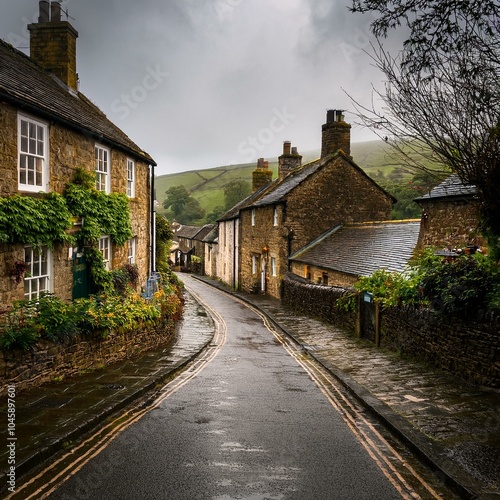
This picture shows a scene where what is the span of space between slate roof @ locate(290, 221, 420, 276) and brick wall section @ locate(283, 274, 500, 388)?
433 centimetres

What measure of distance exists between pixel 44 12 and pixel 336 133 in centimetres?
1893

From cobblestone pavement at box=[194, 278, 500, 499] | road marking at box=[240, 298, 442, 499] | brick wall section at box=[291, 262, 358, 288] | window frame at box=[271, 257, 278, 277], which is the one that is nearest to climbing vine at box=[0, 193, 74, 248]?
road marking at box=[240, 298, 442, 499]

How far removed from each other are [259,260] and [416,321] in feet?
76.4

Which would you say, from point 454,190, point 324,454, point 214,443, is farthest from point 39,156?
point 454,190

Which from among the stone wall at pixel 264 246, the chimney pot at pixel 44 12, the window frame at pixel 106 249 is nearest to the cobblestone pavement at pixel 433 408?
the window frame at pixel 106 249

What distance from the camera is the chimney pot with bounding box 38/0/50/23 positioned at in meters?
17.2

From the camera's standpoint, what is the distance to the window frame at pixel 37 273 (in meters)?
11.1

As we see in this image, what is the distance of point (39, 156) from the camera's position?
450 inches

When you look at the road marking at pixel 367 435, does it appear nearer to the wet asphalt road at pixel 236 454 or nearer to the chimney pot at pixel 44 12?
the wet asphalt road at pixel 236 454

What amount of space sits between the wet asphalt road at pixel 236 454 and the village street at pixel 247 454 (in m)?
0.01

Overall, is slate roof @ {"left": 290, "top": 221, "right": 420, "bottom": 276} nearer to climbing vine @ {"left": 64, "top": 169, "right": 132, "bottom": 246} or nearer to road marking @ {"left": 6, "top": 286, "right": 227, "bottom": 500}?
climbing vine @ {"left": 64, "top": 169, "right": 132, "bottom": 246}

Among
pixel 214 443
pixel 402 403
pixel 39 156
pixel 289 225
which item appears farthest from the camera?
pixel 289 225

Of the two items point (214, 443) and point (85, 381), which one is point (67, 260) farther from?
point (214, 443)

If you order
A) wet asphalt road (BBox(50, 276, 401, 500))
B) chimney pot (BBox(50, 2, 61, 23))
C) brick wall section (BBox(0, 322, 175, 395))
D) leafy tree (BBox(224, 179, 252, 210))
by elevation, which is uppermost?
leafy tree (BBox(224, 179, 252, 210))
